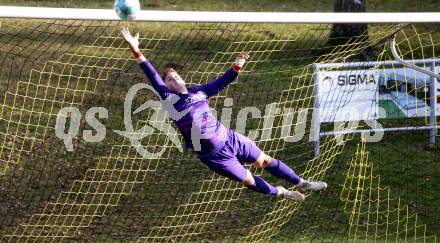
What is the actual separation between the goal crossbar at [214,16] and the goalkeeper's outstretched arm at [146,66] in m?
0.19

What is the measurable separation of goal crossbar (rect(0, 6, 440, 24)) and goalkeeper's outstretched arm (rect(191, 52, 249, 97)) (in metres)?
0.34

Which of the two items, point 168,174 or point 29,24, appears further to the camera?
point 29,24

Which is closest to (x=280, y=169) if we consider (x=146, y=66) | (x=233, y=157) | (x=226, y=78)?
(x=233, y=157)

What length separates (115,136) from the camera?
37.7ft

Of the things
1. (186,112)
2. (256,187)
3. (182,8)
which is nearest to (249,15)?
(186,112)

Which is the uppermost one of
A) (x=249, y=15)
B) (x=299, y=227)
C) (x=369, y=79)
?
(x=249, y=15)

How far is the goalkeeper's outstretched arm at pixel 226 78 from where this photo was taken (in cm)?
747

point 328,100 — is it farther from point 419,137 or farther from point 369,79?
point 419,137

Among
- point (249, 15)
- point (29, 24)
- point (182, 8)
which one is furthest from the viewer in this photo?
point (182, 8)

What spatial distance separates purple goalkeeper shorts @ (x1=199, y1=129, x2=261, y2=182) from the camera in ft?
25.3

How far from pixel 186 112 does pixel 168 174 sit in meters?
3.46

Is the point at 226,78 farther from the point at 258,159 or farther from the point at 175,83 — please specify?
the point at 258,159

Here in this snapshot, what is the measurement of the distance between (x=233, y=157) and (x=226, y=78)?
718mm

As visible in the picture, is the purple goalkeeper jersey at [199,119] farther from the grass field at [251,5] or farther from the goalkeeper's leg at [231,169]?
the grass field at [251,5]
